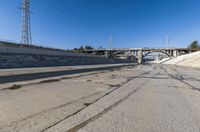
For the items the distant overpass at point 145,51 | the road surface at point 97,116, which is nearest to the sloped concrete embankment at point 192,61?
the distant overpass at point 145,51

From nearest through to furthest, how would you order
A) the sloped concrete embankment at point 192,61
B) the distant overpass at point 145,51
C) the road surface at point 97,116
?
the road surface at point 97,116 → the sloped concrete embankment at point 192,61 → the distant overpass at point 145,51

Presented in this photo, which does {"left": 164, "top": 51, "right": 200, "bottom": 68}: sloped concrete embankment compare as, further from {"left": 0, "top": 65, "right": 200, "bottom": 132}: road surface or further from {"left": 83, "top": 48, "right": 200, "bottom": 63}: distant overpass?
{"left": 0, "top": 65, "right": 200, "bottom": 132}: road surface

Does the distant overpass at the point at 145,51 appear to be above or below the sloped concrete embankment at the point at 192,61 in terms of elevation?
above

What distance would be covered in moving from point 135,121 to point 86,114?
4.32 feet

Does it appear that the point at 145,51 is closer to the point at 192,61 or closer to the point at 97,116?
the point at 192,61

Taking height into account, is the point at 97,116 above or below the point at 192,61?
below

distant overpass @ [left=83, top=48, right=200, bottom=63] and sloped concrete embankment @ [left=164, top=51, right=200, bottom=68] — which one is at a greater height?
distant overpass @ [left=83, top=48, right=200, bottom=63]

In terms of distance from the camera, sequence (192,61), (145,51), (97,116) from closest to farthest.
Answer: (97,116) → (192,61) → (145,51)

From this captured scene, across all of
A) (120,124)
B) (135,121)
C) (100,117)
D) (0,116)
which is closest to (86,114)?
(100,117)

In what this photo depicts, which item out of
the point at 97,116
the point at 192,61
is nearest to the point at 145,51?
the point at 192,61

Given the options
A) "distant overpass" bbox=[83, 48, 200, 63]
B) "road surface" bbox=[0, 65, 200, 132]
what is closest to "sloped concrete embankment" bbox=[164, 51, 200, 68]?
"distant overpass" bbox=[83, 48, 200, 63]

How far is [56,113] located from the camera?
13.7ft

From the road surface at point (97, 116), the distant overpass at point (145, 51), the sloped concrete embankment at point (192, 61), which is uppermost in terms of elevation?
the distant overpass at point (145, 51)

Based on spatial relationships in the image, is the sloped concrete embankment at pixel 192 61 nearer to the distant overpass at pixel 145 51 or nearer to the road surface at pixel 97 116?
the distant overpass at pixel 145 51
